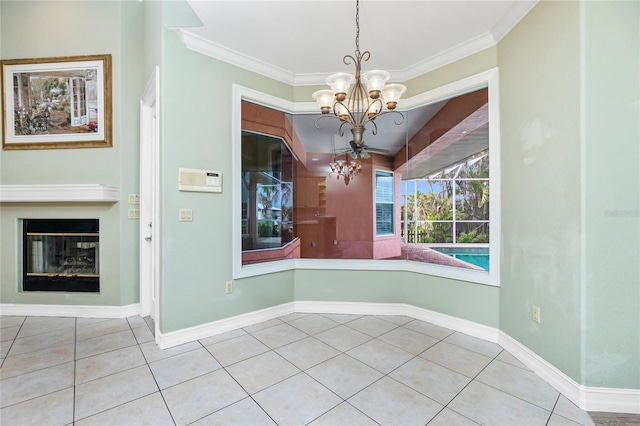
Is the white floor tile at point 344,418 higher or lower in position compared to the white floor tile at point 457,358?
higher

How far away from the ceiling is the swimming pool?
3.21ft

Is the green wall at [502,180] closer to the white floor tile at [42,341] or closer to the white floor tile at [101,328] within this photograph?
the white floor tile at [101,328]

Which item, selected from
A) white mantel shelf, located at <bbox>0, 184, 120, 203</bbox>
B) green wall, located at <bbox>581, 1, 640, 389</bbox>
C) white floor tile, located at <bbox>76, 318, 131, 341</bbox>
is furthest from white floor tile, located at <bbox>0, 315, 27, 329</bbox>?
green wall, located at <bbox>581, 1, 640, 389</bbox>

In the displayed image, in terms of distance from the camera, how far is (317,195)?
3363 millimetres

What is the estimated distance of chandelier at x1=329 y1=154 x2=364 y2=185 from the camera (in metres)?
3.31

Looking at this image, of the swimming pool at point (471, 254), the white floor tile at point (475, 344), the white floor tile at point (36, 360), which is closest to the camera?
the white floor tile at point (36, 360)

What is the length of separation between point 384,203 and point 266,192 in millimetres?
1435

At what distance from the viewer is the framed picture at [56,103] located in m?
3.05

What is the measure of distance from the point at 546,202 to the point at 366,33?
81.2 inches

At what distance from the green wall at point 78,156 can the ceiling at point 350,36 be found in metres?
1.25

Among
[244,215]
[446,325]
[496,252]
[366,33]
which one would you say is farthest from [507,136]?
[244,215]

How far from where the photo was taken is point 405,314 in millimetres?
3139

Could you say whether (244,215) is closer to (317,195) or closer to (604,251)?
(317,195)

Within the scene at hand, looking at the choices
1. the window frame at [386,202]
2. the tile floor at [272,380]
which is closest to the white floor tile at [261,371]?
the tile floor at [272,380]
